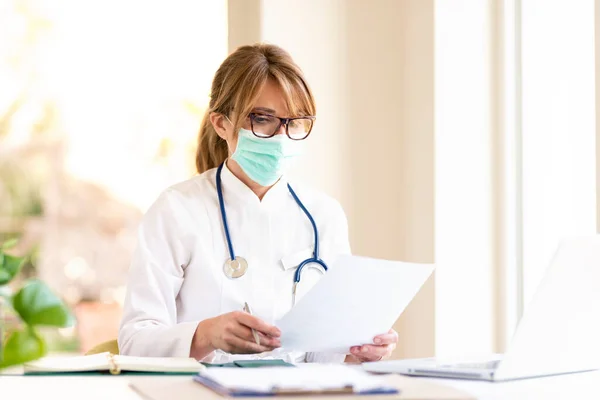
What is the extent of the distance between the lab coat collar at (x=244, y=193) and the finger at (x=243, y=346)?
54cm

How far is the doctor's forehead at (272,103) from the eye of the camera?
2029mm

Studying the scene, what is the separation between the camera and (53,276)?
4.20m

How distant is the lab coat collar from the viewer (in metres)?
2.12

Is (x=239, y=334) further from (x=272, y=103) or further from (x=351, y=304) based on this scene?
(x=272, y=103)

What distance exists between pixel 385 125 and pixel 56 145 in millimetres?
1957

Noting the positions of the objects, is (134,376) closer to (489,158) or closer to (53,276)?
(489,158)

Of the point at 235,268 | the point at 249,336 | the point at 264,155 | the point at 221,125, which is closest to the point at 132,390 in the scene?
the point at 249,336

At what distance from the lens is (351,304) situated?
1.51 meters

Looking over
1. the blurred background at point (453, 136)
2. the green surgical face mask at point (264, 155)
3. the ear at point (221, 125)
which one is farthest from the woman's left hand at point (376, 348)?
the blurred background at point (453, 136)

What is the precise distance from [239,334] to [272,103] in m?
0.64

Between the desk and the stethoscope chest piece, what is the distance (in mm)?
655

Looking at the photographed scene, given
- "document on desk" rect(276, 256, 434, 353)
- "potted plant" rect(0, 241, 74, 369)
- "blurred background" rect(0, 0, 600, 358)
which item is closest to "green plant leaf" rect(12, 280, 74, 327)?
"potted plant" rect(0, 241, 74, 369)

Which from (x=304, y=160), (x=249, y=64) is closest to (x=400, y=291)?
(x=249, y=64)

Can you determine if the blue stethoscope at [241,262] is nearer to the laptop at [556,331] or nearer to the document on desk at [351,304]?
the document on desk at [351,304]
